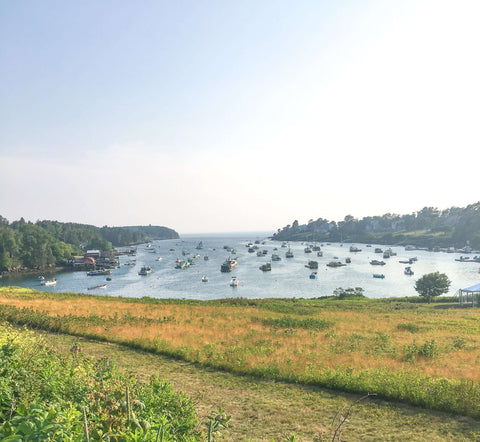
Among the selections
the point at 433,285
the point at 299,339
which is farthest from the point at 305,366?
the point at 433,285

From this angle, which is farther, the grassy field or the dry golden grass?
the dry golden grass

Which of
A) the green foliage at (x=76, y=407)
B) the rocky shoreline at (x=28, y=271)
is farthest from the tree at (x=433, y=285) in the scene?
the rocky shoreline at (x=28, y=271)

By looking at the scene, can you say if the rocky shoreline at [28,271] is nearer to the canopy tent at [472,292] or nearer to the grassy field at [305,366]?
the grassy field at [305,366]

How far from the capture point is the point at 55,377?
6.58 meters

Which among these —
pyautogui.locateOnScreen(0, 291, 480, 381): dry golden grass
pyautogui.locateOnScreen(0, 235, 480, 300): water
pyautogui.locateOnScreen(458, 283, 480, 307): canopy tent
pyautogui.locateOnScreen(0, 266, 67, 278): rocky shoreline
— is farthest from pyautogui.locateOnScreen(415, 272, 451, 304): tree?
pyautogui.locateOnScreen(0, 266, 67, 278): rocky shoreline

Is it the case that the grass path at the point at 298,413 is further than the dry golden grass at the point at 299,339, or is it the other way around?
the dry golden grass at the point at 299,339

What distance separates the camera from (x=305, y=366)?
15.0 m

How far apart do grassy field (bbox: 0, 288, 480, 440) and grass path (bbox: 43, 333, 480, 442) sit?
0.03 meters

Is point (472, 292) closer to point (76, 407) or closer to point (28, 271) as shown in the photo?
point (76, 407)

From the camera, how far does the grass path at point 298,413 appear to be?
9.07m

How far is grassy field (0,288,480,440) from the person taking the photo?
32.8 ft

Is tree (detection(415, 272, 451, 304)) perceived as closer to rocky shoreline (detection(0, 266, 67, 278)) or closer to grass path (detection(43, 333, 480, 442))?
grass path (detection(43, 333, 480, 442))

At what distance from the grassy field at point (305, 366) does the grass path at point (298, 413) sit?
3 cm

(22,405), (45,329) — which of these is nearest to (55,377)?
(22,405)
